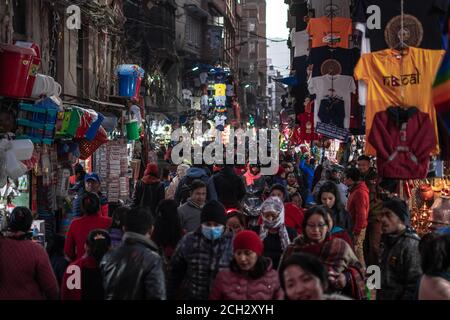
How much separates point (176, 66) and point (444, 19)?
102ft

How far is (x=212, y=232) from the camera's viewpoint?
5551 millimetres


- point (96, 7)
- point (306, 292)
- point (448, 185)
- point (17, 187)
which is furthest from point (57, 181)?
point (306, 292)

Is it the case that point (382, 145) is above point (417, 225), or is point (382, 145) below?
above

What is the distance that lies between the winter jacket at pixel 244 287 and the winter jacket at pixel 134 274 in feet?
1.48

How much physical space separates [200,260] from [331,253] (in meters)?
1.14

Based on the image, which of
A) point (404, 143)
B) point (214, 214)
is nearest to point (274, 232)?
point (214, 214)

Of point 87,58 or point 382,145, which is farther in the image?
point 87,58

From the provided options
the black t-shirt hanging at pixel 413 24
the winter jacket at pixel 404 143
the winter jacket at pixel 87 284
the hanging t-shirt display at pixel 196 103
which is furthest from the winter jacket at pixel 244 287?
the hanging t-shirt display at pixel 196 103

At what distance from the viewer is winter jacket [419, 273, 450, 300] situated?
14.3ft

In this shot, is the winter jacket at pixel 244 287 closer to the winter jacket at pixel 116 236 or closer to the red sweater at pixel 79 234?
the winter jacket at pixel 116 236

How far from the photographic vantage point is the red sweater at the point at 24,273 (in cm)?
534

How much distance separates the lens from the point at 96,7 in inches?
617
